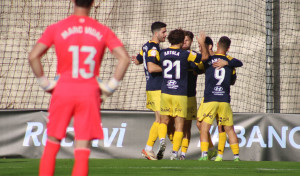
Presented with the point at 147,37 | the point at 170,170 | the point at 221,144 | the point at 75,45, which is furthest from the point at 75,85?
the point at 147,37

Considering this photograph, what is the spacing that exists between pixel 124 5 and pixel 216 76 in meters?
6.32

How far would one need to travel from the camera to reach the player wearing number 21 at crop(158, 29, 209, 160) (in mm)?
8109

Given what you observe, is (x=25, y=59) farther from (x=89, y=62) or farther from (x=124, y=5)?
(x=89, y=62)

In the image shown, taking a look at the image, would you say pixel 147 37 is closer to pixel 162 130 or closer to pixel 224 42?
pixel 224 42

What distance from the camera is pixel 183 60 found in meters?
8.16

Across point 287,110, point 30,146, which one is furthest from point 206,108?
point 287,110

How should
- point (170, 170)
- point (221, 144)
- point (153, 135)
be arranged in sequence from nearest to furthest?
point (170, 170) < point (221, 144) < point (153, 135)

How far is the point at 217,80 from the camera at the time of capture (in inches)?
325

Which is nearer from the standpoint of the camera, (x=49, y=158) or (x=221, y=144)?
(x=49, y=158)

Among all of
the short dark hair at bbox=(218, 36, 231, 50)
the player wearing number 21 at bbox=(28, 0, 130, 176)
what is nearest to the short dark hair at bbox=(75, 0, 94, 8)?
the player wearing number 21 at bbox=(28, 0, 130, 176)

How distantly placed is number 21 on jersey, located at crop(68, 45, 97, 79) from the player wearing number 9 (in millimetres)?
4463

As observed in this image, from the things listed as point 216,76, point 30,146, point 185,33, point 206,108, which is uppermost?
point 185,33

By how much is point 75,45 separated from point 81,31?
0.40 ft

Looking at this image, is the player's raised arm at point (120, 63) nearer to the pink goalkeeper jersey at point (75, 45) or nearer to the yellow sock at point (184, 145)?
the pink goalkeeper jersey at point (75, 45)
